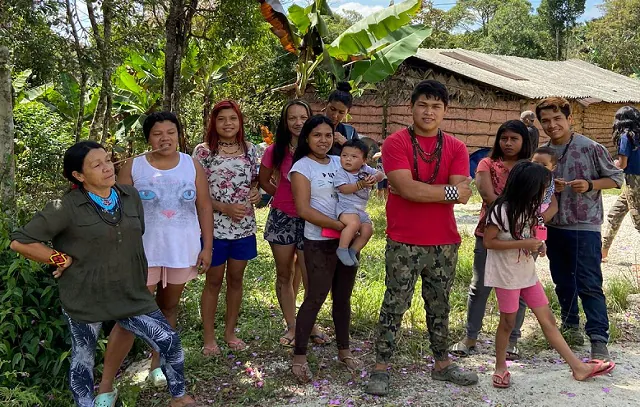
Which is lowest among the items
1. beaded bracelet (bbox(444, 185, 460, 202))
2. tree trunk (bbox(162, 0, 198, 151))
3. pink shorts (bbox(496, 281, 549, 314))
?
pink shorts (bbox(496, 281, 549, 314))

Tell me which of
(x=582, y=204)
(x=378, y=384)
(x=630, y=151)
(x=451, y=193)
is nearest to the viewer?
(x=451, y=193)

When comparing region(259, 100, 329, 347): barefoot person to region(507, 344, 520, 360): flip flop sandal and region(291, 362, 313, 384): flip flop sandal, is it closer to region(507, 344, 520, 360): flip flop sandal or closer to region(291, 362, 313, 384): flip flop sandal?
region(291, 362, 313, 384): flip flop sandal

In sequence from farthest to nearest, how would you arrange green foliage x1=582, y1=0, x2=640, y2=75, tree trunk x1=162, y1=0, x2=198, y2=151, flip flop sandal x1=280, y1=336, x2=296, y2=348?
green foliage x1=582, y1=0, x2=640, y2=75 → tree trunk x1=162, y1=0, x2=198, y2=151 → flip flop sandal x1=280, y1=336, x2=296, y2=348

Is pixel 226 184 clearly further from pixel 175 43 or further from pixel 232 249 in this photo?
pixel 175 43

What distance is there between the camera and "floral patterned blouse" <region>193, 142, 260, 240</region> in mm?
3500

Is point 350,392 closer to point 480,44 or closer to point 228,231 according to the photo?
point 228,231

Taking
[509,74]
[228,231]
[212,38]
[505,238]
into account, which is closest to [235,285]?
[228,231]

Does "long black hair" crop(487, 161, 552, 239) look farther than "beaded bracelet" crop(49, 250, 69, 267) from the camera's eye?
Yes

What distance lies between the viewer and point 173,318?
339 centimetres

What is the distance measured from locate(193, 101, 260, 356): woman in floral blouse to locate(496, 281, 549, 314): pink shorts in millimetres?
1616

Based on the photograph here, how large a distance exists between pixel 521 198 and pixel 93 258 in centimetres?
232

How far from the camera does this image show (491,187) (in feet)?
11.4

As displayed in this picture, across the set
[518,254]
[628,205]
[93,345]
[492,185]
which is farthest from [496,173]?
[628,205]

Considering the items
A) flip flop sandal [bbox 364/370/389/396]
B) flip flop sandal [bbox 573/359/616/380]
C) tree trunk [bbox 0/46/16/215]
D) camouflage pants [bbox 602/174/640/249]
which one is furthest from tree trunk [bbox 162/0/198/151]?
camouflage pants [bbox 602/174/640/249]
